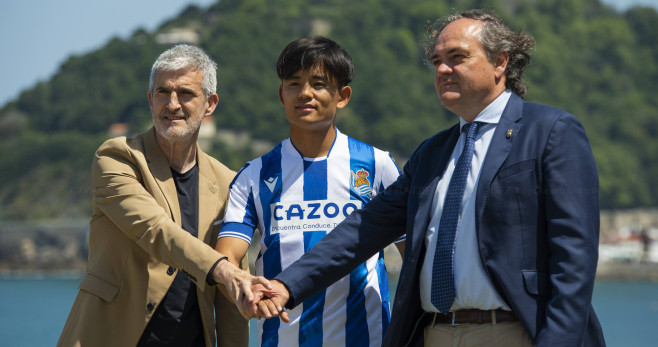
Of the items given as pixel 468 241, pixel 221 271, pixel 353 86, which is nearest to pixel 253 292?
pixel 221 271

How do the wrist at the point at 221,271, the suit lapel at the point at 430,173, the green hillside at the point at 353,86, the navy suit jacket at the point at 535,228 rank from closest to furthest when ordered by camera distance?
1. the navy suit jacket at the point at 535,228
2. the suit lapel at the point at 430,173
3. the wrist at the point at 221,271
4. the green hillside at the point at 353,86

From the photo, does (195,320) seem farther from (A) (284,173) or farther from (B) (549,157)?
(B) (549,157)

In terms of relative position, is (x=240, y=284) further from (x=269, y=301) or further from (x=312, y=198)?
(x=312, y=198)

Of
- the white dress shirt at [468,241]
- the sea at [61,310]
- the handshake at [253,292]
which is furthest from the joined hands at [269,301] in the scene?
the sea at [61,310]

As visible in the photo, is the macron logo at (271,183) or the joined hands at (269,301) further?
the macron logo at (271,183)

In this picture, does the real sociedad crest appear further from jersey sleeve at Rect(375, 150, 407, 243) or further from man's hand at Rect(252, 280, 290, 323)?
man's hand at Rect(252, 280, 290, 323)

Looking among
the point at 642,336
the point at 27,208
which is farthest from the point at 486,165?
the point at 27,208

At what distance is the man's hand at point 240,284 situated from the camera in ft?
15.8

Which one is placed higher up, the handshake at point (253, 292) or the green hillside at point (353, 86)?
the green hillside at point (353, 86)

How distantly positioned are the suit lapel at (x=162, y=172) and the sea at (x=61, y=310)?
22229 mm

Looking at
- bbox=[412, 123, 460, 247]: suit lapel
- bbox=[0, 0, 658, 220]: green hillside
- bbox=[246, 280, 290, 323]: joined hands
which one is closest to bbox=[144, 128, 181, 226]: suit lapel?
bbox=[246, 280, 290, 323]: joined hands

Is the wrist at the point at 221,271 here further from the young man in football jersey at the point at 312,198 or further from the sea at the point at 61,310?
the sea at the point at 61,310

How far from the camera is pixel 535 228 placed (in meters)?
4.12

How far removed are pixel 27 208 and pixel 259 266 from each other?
110742mm
